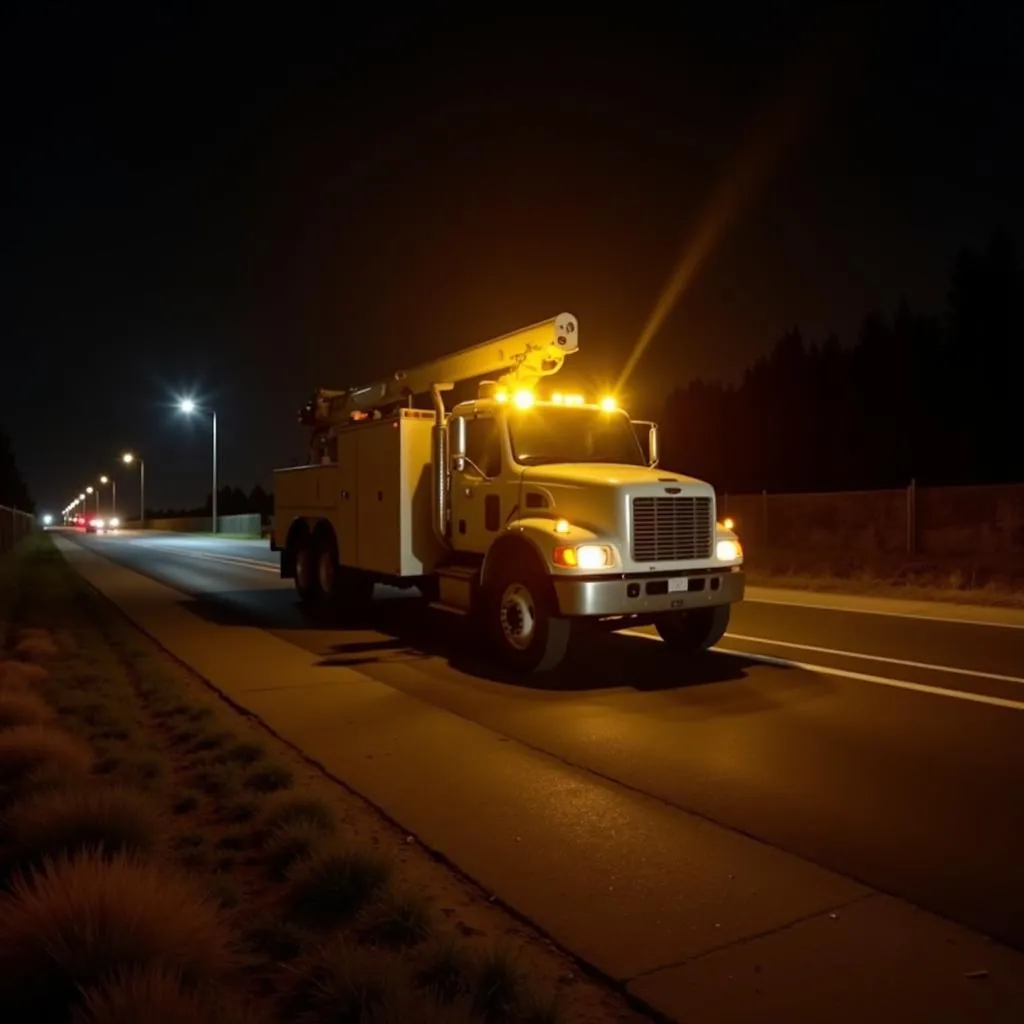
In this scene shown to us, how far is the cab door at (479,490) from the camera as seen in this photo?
1050cm

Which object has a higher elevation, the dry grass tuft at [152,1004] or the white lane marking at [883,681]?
the dry grass tuft at [152,1004]

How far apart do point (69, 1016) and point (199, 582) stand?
2007cm

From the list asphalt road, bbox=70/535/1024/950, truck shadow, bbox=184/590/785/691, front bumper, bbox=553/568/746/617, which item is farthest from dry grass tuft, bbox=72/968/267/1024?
truck shadow, bbox=184/590/785/691

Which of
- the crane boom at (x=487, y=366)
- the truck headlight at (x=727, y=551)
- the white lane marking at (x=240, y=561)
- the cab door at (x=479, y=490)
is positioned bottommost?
the white lane marking at (x=240, y=561)

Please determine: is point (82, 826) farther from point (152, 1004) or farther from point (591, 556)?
point (591, 556)

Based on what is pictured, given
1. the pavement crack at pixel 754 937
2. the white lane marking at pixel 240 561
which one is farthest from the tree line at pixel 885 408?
the pavement crack at pixel 754 937

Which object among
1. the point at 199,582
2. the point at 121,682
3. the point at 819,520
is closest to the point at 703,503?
the point at 121,682

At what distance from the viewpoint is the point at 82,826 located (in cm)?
468

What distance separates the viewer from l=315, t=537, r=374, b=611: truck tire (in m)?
14.0

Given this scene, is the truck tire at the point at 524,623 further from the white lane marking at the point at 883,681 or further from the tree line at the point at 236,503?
the tree line at the point at 236,503

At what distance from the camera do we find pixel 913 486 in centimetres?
2397

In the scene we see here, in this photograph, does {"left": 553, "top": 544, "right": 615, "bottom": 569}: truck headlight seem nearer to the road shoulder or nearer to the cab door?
the cab door

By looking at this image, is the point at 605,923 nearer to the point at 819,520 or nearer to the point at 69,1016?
the point at 69,1016

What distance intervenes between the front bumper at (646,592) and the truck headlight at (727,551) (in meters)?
0.14
